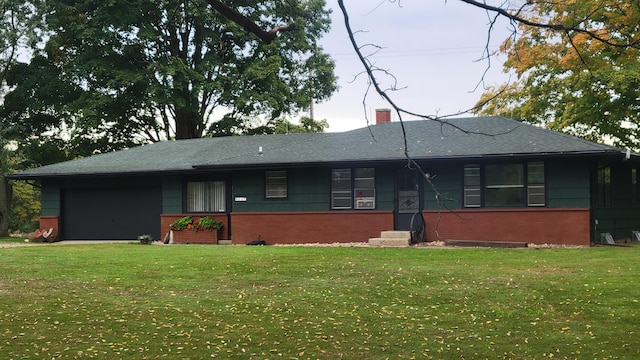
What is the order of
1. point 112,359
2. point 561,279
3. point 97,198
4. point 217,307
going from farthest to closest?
point 97,198 → point 561,279 → point 217,307 → point 112,359

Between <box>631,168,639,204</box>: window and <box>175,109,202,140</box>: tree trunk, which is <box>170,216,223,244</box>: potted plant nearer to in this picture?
<box>631,168,639,204</box>: window

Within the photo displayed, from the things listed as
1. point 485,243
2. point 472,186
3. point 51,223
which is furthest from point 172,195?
point 485,243

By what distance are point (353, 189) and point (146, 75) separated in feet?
55.0

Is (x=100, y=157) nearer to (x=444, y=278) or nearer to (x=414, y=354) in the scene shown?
(x=444, y=278)

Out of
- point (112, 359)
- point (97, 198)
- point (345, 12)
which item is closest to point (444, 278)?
point (112, 359)

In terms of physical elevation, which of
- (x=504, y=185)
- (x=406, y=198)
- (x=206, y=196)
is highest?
(x=504, y=185)

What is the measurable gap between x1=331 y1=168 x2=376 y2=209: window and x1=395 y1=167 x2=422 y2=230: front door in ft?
2.58

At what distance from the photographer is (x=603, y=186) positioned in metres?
23.0

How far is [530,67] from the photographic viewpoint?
2966 cm

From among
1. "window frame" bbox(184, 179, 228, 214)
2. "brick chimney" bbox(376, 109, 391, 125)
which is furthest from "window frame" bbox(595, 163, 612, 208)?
"window frame" bbox(184, 179, 228, 214)

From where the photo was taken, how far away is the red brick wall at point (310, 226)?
23.1 m

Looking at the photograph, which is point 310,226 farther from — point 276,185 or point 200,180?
point 200,180

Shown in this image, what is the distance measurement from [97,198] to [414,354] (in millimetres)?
21228

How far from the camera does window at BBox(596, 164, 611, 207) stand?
22547mm
